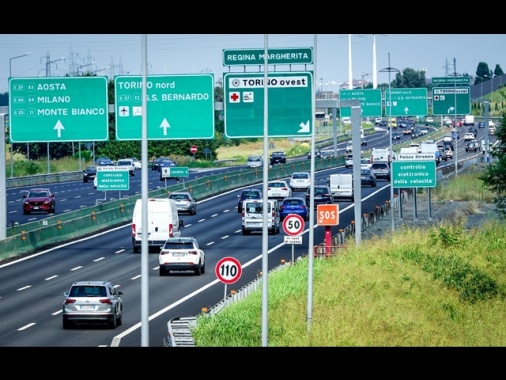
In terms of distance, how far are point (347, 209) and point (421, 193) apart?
12.9 m

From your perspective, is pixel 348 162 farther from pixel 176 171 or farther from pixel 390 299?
pixel 390 299

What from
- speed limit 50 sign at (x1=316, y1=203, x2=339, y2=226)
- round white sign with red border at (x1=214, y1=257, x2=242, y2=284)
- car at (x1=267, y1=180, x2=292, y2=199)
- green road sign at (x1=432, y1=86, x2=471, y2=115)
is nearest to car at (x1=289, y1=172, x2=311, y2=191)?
car at (x1=267, y1=180, x2=292, y2=199)

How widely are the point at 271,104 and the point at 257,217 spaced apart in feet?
74.9

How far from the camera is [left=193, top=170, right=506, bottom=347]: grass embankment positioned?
112 ft

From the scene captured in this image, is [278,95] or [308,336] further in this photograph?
[278,95]

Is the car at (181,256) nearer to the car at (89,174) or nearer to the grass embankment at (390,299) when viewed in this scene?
the grass embankment at (390,299)

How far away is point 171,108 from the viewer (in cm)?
4647

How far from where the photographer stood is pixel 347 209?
80.0 m

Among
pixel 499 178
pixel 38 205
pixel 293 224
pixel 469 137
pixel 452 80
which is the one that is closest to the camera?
pixel 293 224

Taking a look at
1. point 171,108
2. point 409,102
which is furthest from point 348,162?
point 171,108

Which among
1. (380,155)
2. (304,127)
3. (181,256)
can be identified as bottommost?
(181,256)

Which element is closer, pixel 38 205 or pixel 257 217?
pixel 257 217
